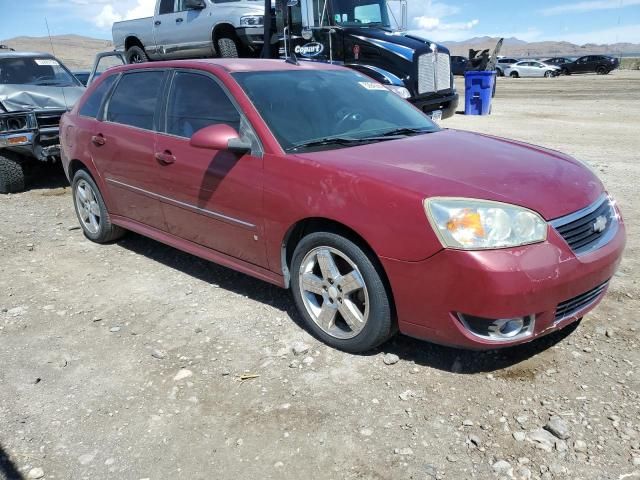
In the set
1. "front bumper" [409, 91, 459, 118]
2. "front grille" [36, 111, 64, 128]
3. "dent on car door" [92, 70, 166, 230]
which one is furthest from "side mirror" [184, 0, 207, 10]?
"dent on car door" [92, 70, 166, 230]

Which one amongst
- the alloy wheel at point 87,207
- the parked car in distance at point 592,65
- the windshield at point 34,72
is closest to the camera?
the alloy wheel at point 87,207

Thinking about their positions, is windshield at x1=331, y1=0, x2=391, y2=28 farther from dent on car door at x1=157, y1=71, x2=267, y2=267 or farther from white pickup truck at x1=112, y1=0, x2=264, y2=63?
dent on car door at x1=157, y1=71, x2=267, y2=267

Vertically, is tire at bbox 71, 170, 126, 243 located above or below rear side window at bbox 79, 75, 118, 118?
below

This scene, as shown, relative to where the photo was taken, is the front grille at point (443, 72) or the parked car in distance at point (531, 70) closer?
the front grille at point (443, 72)

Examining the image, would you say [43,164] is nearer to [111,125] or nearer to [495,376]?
[111,125]

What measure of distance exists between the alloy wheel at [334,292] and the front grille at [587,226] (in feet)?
3.52

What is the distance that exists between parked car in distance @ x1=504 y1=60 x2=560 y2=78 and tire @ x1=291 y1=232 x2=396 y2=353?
145ft

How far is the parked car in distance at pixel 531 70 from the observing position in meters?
42.6

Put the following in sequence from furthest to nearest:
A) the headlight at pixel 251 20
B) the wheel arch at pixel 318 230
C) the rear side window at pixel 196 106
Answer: the headlight at pixel 251 20 → the rear side window at pixel 196 106 → the wheel arch at pixel 318 230

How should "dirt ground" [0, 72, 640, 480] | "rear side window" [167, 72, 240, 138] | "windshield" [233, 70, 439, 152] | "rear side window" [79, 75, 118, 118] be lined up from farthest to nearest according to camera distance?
"rear side window" [79, 75, 118, 118] → "rear side window" [167, 72, 240, 138] → "windshield" [233, 70, 439, 152] → "dirt ground" [0, 72, 640, 480]

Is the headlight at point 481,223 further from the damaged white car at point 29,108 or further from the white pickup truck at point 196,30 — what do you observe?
the white pickup truck at point 196,30

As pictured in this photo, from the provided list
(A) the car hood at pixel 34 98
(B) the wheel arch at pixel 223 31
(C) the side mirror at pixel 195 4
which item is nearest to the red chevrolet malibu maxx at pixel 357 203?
(A) the car hood at pixel 34 98

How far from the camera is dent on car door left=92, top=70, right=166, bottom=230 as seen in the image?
4.45 metres

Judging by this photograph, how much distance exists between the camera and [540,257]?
9.12 feet
